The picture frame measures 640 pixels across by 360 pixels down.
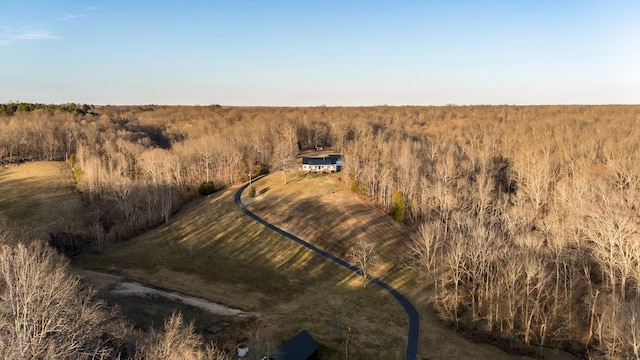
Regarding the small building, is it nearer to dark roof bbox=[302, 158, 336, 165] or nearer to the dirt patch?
dark roof bbox=[302, 158, 336, 165]

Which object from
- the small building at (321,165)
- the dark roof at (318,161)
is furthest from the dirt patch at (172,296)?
the dark roof at (318,161)

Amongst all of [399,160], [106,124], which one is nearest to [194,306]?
[399,160]

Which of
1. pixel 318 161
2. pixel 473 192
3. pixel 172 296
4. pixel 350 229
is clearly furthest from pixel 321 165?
pixel 172 296

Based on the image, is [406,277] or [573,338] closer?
[573,338]

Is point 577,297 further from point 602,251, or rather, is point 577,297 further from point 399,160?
point 399,160

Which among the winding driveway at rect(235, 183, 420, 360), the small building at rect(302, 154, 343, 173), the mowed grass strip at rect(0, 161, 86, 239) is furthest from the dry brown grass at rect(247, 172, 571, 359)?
the mowed grass strip at rect(0, 161, 86, 239)

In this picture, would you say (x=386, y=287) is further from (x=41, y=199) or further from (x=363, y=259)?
(x=41, y=199)

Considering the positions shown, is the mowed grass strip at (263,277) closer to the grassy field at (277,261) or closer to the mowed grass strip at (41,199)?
the grassy field at (277,261)
